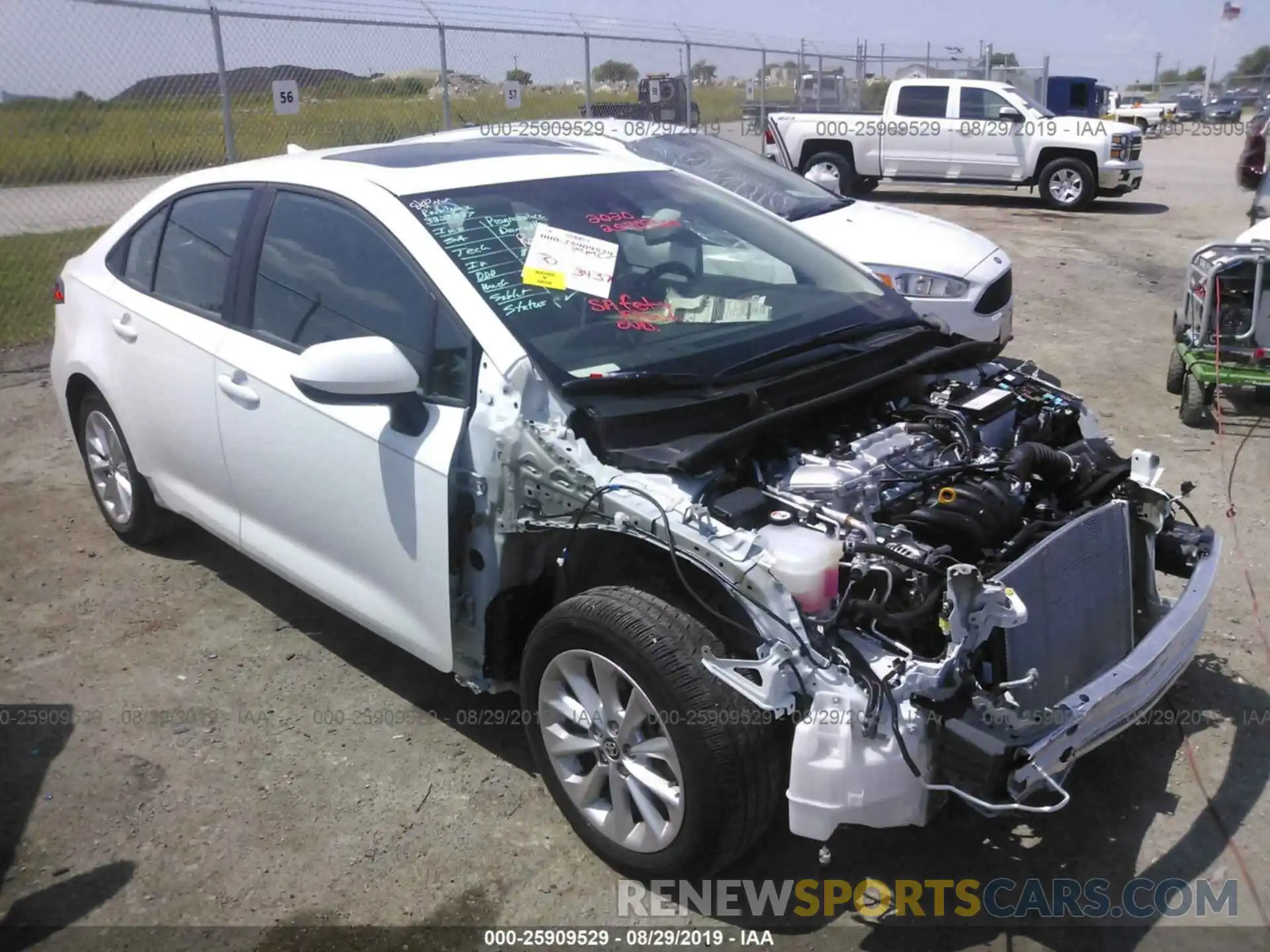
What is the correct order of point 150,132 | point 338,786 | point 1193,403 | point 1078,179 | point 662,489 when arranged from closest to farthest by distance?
point 662,489
point 338,786
point 1193,403
point 150,132
point 1078,179

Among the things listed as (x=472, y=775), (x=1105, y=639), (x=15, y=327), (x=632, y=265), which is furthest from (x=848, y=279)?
(x=15, y=327)

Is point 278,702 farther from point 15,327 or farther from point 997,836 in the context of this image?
point 15,327

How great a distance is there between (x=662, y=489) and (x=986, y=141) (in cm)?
1591

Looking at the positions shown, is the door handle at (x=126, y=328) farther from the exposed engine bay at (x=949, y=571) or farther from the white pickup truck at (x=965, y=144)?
the white pickup truck at (x=965, y=144)

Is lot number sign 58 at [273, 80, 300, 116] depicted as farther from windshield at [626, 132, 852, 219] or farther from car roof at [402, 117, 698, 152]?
windshield at [626, 132, 852, 219]

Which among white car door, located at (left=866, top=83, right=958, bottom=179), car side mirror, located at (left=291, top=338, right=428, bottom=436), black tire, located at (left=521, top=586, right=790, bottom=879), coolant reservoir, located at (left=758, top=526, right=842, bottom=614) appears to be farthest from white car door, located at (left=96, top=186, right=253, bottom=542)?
white car door, located at (left=866, top=83, right=958, bottom=179)

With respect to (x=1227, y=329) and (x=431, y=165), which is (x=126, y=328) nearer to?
(x=431, y=165)

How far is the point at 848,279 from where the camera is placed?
413 cm

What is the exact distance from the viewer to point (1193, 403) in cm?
638

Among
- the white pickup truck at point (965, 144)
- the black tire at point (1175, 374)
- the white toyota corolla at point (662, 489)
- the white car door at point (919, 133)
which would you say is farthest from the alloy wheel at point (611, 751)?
the white car door at point (919, 133)

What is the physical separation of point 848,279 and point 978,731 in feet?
6.99

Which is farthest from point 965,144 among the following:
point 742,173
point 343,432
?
point 343,432

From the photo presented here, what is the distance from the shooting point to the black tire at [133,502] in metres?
4.75

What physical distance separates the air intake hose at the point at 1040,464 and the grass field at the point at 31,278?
8.66m
